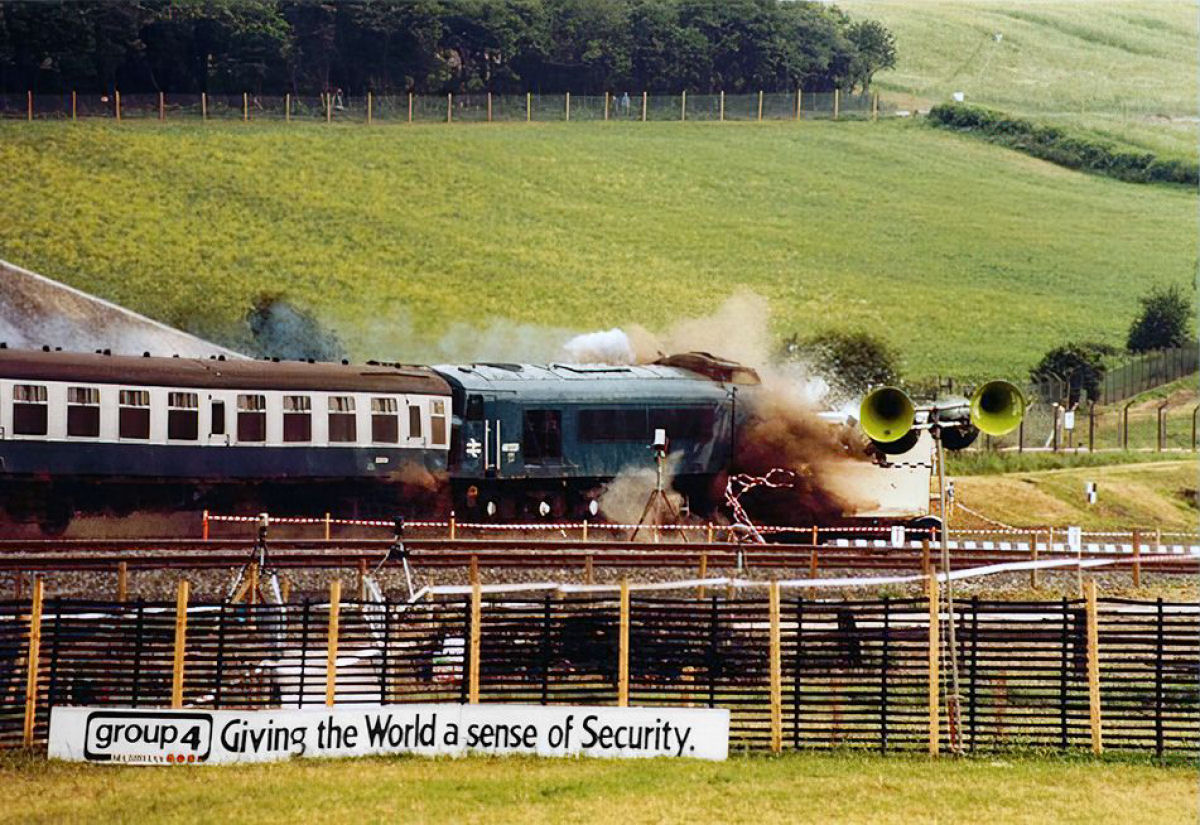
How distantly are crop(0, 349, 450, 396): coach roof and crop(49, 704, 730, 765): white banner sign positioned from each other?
593 inches

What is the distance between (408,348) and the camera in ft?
174

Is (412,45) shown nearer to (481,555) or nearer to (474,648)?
(481,555)

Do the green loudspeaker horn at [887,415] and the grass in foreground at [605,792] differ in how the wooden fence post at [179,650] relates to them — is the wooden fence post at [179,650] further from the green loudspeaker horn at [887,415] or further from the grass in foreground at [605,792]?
the green loudspeaker horn at [887,415]

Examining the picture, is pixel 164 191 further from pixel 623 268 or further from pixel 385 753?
pixel 385 753

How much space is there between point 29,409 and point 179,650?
14.4 m

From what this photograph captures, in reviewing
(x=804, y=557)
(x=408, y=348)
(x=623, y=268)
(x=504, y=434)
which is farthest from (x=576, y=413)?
(x=623, y=268)

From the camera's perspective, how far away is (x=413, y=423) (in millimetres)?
37719

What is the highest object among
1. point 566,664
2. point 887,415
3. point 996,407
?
point 996,407

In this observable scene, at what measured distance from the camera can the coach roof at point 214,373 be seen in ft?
111

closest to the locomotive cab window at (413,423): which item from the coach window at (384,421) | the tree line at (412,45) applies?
the coach window at (384,421)

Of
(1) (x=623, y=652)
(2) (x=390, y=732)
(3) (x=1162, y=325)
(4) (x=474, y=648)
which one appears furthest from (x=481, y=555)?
(3) (x=1162, y=325)

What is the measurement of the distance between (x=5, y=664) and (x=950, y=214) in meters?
50.7

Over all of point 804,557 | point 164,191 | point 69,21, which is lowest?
point 804,557

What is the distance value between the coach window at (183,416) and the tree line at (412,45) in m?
18.5
